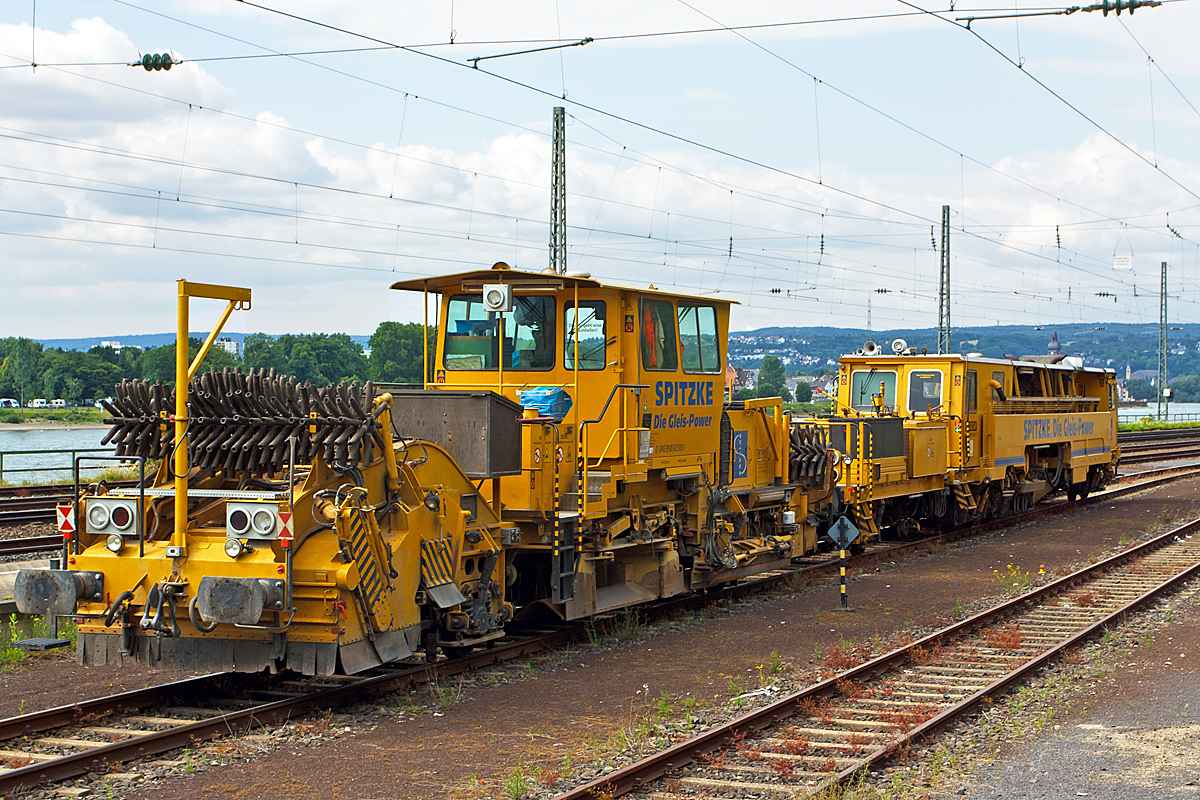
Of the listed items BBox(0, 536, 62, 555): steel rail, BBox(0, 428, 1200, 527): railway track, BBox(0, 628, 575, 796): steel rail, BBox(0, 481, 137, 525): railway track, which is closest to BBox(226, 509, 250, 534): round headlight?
BBox(0, 628, 575, 796): steel rail

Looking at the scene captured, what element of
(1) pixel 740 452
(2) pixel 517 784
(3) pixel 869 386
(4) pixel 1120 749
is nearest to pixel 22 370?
(3) pixel 869 386

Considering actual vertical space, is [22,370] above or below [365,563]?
above

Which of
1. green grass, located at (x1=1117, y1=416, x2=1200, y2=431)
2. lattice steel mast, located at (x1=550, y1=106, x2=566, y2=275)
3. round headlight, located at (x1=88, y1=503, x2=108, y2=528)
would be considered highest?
lattice steel mast, located at (x1=550, y1=106, x2=566, y2=275)

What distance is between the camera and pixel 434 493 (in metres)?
8.68

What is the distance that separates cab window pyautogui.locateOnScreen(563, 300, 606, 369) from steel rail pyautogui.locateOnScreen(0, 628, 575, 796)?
302 centimetres

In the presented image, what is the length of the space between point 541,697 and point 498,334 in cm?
381

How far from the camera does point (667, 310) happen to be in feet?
38.8

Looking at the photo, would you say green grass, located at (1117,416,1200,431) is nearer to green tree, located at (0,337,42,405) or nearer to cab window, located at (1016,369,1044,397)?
cab window, located at (1016,369,1044,397)

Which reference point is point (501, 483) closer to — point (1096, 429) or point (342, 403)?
point (342, 403)

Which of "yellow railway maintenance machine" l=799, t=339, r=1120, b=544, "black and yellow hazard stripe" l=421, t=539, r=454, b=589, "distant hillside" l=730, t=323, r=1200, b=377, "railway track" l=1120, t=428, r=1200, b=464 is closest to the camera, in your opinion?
"black and yellow hazard stripe" l=421, t=539, r=454, b=589

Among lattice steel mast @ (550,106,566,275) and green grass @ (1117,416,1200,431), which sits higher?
lattice steel mast @ (550,106,566,275)

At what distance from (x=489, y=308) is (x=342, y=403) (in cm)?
268

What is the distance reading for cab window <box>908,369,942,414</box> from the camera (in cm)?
2078

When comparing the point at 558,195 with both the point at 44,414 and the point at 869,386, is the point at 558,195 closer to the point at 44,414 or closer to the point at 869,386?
the point at 869,386
